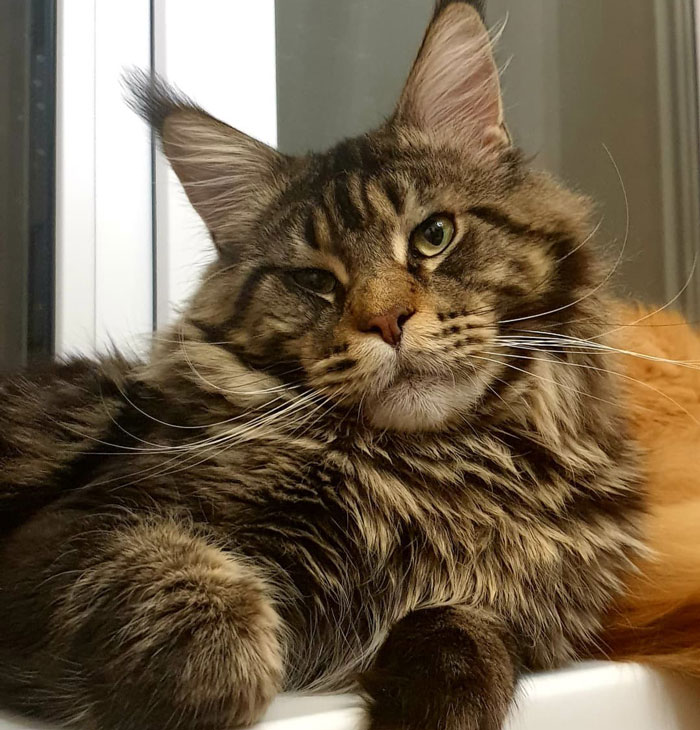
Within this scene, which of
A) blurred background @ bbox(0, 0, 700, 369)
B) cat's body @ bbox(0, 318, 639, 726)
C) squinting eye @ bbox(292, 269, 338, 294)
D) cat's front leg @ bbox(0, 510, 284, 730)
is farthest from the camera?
blurred background @ bbox(0, 0, 700, 369)

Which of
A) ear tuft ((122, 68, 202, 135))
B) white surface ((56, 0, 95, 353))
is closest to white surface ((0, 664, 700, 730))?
ear tuft ((122, 68, 202, 135))

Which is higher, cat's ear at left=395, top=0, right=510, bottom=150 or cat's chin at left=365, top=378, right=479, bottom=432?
cat's ear at left=395, top=0, right=510, bottom=150

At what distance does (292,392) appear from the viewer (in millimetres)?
1005

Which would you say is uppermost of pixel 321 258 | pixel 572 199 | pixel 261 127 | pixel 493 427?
pixel 261 127

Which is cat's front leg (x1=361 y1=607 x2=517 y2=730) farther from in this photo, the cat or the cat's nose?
the cat's nose

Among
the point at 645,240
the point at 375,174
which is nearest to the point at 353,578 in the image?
the point at 375,174

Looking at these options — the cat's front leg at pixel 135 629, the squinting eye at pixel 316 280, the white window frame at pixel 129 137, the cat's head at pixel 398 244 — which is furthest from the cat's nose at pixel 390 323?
the white window frame at pixel 129 137

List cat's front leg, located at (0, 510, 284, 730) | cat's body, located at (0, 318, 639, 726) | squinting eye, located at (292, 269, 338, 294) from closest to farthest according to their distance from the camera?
1. cat's front leg, located at (0, 510, 284, 730)
2. cat's body, located at (0, 318, 639, 726)
3. squinting eye, located at (292, 269, 338, 294)

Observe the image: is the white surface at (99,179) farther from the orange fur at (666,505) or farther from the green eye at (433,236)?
the orange fur at (666,505)

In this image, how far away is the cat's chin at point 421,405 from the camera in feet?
3.10

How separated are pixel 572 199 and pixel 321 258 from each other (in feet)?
1.33

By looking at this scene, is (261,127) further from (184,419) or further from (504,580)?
(504,580)

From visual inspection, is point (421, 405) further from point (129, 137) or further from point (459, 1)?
point (129, 137)

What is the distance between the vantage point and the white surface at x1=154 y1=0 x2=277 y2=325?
1691 millimetres
